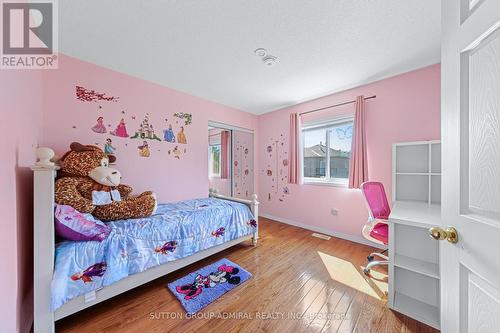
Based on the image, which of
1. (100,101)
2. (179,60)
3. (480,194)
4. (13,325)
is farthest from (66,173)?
(480,194)

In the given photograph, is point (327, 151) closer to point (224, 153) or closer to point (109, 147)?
point (224, 153)

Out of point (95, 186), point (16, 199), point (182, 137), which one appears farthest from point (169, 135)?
point (16, 199)

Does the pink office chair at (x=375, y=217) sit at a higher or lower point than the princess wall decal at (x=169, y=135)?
lower

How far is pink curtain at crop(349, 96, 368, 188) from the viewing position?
2.64m

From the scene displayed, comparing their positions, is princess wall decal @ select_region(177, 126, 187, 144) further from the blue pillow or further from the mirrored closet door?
the blue pillow

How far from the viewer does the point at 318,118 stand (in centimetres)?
324

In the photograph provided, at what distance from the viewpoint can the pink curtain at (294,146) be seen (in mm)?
3473

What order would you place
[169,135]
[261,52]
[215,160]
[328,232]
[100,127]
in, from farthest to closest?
[215,160] → [328,232] → [169,135] → [100,127] → [261,52]

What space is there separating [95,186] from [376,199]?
2995mm

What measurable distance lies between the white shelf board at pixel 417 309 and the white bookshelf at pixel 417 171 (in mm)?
1155

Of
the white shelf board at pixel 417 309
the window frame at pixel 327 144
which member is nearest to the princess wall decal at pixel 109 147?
the window frame at pixel 327 144

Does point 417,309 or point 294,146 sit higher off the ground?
point 294,146

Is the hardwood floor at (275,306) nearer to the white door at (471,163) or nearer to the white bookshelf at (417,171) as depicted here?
the white door at (471,163)

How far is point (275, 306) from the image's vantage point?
153 centimetres
